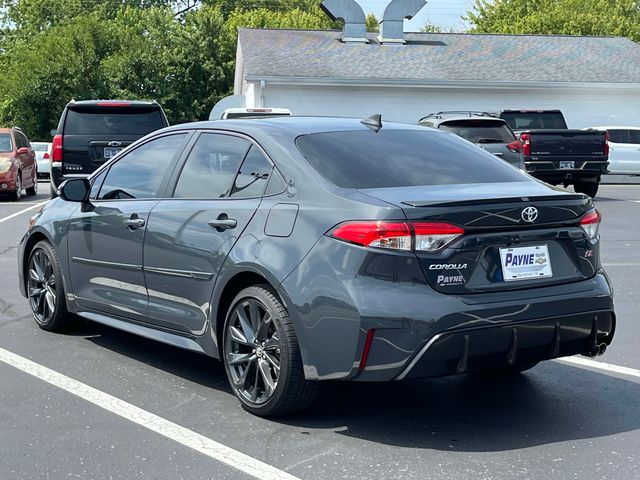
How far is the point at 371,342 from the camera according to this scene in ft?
15.6

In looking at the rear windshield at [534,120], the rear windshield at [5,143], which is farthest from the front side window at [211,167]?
the rear windshield at [534,120]

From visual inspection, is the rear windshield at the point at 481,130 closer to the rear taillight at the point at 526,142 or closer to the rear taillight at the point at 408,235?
the rear taillight at the point at 526,142

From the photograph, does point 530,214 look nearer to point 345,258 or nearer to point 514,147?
point 345,258

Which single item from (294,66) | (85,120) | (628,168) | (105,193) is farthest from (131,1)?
(105,193)

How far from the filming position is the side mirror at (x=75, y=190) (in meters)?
6.85

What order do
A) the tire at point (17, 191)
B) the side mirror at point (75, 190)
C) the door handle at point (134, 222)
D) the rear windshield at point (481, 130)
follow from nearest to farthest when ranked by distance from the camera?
the door handle at point (134, 222), the side mirror at point (75, 190), the rear windshield at point (481, 130), the tire at point (17, 191)

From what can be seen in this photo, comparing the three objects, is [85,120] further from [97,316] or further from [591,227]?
[591,227]

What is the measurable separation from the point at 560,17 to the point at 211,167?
52.6 m

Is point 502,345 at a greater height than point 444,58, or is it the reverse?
point 444,58

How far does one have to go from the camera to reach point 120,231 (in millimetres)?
6453

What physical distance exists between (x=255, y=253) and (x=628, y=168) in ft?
77.0

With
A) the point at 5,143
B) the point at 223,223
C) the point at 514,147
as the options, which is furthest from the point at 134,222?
the point at 5,143

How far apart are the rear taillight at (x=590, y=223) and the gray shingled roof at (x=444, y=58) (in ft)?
86.5

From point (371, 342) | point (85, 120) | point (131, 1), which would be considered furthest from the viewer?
point (131, 1)
